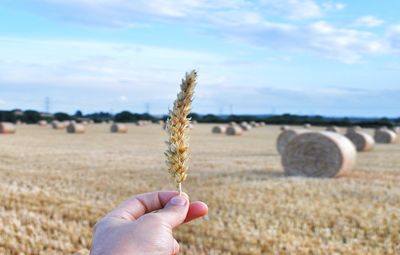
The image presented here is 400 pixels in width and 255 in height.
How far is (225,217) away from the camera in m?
9.39

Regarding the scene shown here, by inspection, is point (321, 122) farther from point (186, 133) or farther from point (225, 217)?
point (186, 133)

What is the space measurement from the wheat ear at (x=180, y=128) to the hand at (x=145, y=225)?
0.64 feet

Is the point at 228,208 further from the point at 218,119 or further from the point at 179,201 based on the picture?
the point at 218,119

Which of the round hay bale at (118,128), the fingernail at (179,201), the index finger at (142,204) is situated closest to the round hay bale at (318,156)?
the index finger at (142,204)

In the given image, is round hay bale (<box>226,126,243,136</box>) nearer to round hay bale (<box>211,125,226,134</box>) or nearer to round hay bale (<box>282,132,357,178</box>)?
round hay bale (<box>211,125,226,134</box>)

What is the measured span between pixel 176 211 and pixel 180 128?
34 centimetres

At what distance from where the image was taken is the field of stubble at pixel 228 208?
7695mm

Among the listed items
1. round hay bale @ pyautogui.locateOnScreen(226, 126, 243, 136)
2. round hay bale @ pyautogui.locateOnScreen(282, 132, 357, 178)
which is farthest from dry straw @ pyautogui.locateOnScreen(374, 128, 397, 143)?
round hay bale @ pyautogui.locateOnScreen(282, 132, 357, 178)

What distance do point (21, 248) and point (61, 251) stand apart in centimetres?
53

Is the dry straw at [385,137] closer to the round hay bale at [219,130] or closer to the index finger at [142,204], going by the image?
the round hay bale at [219,130]

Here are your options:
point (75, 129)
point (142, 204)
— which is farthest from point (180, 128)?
point (75, 129)

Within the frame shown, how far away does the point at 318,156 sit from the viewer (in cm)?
1678

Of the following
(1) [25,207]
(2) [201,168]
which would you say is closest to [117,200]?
(1) [25,207]

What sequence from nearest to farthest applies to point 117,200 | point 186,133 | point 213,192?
point 186,133 < point 117,200 < point 213,192
